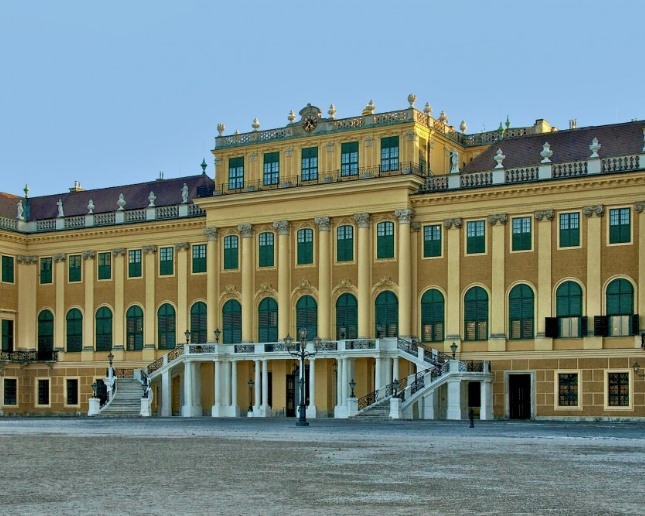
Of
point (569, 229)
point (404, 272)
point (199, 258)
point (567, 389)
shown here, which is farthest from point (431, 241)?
point (199, 258)

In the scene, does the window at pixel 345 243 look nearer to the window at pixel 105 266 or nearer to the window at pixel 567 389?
the window at pixel 567 389

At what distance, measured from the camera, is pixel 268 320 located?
62.9 metres

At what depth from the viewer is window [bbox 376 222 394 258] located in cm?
5916

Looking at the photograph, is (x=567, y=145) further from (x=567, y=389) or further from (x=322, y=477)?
(x=322, y=477)

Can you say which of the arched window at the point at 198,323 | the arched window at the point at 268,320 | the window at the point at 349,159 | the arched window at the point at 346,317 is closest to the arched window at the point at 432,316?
the arched window at the point at 346,317

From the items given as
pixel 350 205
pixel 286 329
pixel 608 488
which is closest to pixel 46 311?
pixel 286 329

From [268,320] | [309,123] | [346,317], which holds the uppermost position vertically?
[309,123]

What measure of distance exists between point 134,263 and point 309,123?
14.3 m

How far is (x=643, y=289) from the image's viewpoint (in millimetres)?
52375

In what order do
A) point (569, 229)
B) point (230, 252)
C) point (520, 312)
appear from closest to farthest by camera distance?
1. point (569, 229)
2. point (520, 312)
3. point (230, 252)

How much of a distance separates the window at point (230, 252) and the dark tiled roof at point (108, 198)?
5.31 m

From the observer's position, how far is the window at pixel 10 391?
230 ft

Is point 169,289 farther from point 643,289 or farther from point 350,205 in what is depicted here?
point 643,289

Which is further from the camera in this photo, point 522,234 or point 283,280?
point 283,280
